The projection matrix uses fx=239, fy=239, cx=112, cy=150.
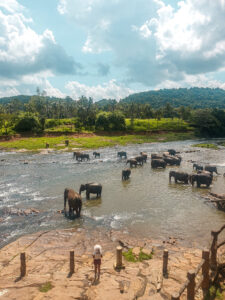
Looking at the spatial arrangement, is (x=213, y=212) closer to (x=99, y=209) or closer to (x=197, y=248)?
(x=197, y=248)

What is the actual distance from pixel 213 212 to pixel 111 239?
352 inches

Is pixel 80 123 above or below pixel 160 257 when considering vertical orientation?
above

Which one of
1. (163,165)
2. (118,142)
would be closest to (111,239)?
(163,165)

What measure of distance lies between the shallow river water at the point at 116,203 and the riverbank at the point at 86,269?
141 cm

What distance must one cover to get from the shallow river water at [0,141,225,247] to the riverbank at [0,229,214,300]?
1.41 metres

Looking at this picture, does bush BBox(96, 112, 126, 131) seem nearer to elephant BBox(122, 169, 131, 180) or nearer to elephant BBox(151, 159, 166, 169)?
elephant BBox(151, 159, 166, 169)

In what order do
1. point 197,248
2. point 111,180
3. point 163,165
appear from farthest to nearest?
point 163,165 < point 111,180 < point 197,248

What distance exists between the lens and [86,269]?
36.6 ft

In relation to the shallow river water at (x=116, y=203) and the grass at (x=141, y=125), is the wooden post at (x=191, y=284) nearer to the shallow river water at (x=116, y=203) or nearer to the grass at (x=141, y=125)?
the shallow river water at (x=116, y=203)

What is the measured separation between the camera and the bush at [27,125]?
73.3 meters

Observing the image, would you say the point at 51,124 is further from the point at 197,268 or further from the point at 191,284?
the point at 191,284

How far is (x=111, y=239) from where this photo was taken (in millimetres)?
14555

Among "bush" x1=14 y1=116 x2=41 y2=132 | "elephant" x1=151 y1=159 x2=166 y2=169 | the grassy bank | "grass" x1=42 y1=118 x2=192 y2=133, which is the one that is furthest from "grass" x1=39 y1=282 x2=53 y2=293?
"grass" x1=42 y1=118 x2=192 y2=133

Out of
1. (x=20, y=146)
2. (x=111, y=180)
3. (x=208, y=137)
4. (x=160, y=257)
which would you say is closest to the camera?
(x=160, y=257)
